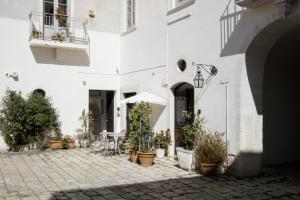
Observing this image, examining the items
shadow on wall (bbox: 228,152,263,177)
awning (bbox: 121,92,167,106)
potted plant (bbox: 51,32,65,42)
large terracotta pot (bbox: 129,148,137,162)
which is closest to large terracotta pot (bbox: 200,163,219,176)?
shadow on wall (bbox: 228,152,263,177)

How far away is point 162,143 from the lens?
11297mm

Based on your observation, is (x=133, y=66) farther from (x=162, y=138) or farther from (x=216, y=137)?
(x=216, y=137)

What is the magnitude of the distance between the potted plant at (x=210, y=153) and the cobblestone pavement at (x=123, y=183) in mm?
287

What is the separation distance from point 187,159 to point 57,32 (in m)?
7.65

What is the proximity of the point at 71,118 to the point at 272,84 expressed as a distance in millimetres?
7851

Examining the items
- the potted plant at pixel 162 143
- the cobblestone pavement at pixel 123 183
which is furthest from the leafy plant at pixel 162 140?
the cobblestone pavement at pixel 123 183

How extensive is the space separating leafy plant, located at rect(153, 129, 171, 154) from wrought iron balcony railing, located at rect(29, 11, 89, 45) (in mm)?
5148

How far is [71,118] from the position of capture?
14.1m

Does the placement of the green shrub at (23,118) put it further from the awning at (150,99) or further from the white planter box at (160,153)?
the white planter box at (160,153)

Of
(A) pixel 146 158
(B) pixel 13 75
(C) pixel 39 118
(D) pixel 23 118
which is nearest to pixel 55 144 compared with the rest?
(C) pixel 39 118

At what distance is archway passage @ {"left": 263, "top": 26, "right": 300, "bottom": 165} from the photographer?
10008mm

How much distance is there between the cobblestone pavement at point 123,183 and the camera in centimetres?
702

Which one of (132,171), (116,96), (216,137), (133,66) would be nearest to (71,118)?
(116,96)

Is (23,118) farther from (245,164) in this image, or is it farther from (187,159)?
(245,164)
